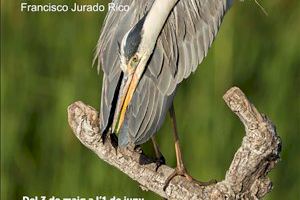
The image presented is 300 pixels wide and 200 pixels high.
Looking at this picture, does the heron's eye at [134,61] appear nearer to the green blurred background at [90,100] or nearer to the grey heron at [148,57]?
the grey heron at [148,57]

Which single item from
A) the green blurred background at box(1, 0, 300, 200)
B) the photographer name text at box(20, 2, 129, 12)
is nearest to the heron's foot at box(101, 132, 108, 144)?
the green blurred background at box(1, 0, 300, 200)

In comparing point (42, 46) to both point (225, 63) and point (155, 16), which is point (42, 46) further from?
point (155, 16)

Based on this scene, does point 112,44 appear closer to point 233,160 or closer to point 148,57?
point 148,57

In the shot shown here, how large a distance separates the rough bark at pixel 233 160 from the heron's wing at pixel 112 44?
0.21 meters

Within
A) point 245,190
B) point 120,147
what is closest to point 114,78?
point 120,147

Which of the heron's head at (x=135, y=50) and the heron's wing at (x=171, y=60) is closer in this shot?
the heron's head at (x=135, y=50)

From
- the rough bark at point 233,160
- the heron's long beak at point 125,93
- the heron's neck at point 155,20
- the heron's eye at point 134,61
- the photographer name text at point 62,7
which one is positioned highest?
the photographer name text at point 62,7

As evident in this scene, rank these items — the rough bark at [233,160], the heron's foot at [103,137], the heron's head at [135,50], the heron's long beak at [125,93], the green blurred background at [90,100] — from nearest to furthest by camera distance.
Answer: the rough bark at [233,160], the heron's foot at [103,137], the heron's head at [135,50], the heron's long beak at [125,93], the green blurred background at [90,100]

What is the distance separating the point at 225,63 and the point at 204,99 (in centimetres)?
20

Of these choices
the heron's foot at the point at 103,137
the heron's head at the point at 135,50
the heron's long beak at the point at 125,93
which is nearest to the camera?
the heron's foot at the point at 103,137

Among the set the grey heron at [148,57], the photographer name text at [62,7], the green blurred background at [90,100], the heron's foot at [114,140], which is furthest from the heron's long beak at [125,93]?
the photographer name text at [62,7]

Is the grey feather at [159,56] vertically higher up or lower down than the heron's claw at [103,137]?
higher up

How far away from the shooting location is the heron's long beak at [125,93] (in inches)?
126

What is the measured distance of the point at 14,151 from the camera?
4.42m
